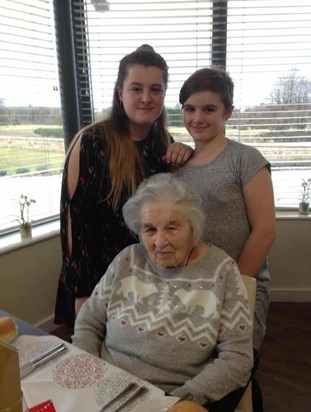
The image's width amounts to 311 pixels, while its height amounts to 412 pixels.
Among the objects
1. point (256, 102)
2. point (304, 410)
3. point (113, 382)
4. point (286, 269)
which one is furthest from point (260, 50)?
point (113, 382)

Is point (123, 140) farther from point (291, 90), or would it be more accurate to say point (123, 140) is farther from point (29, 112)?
point (291, 90)

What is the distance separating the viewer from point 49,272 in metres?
2.45

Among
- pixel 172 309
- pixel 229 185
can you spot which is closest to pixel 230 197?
pixel 229 185

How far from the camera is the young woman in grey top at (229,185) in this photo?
4.41ft

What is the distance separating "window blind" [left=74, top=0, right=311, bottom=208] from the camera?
8.49ft

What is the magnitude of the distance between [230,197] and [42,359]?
2.81ft

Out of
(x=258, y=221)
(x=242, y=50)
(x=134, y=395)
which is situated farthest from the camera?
(x=242, y=50)

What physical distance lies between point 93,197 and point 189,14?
5.98 feet

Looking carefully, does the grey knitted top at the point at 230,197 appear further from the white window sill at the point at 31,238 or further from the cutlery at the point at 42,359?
the white window sill at the point at 31,238

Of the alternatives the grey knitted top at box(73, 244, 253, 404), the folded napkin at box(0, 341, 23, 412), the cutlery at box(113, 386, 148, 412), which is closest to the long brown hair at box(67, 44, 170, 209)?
the grey knitted top at box(73, 244, 253, 404)

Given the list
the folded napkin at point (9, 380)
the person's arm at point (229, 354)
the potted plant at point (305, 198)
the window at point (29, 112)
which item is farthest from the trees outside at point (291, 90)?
the folded napkin at point (9, 380)

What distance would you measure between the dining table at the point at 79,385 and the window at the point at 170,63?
1.76 m

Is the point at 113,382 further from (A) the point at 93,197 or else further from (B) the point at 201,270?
(A) the point at 93,197

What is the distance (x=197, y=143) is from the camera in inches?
58.2
